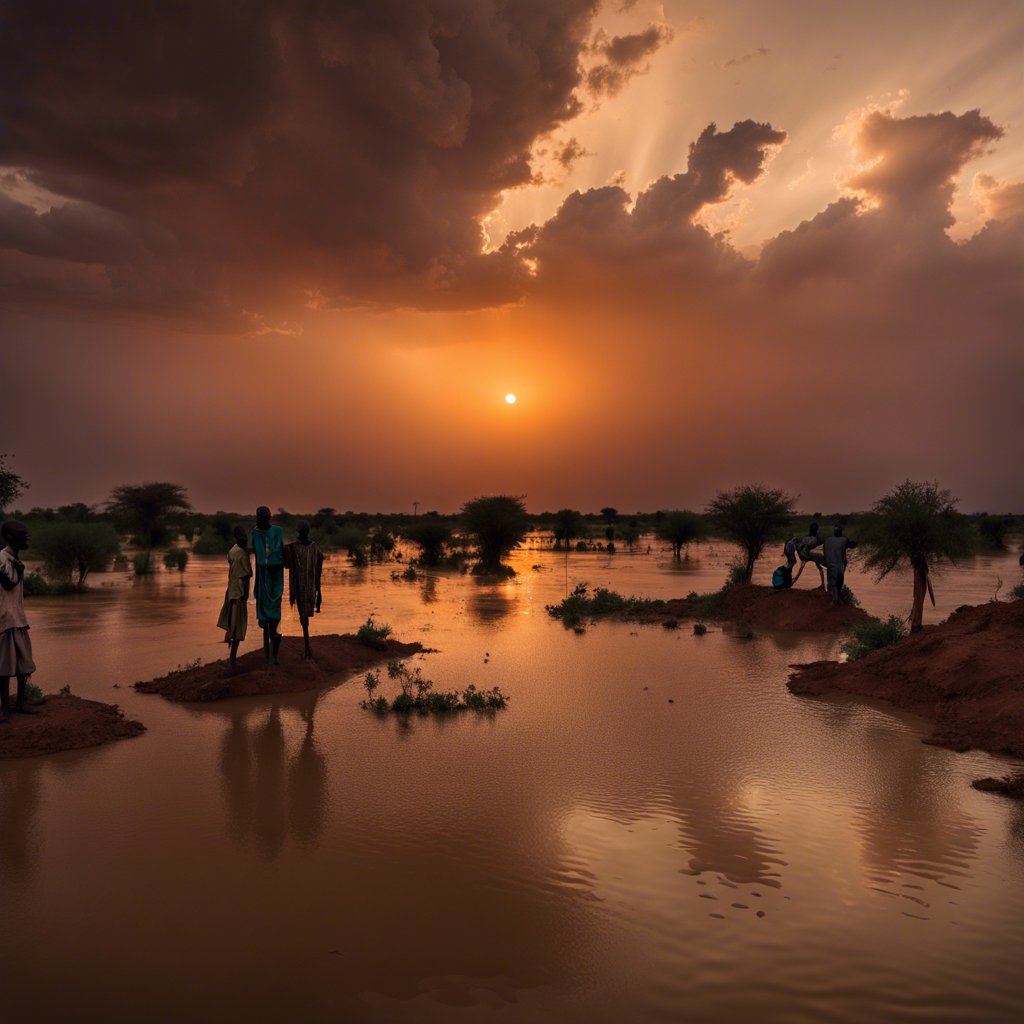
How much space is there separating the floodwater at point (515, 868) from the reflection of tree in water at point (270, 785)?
0.04m

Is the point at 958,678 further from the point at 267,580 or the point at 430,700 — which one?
the point at 267,580

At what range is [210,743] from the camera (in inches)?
316

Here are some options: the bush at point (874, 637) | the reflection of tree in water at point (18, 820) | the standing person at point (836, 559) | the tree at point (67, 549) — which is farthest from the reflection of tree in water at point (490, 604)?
the tree at point (67, 549)

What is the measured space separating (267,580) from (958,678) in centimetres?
1016

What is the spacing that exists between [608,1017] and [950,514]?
48.7 feet

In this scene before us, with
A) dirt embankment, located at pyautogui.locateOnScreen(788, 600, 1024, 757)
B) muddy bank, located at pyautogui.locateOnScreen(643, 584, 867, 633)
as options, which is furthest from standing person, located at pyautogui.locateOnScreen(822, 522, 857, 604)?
dirt embankment, located at pyautogui.locateOnScreen(788, 600, 1024, 757)

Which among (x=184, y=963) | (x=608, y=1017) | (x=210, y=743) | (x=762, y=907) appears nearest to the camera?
(x=608, y=1017)

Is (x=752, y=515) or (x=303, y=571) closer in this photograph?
(x=303, y=571)

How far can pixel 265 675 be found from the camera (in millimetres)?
10609

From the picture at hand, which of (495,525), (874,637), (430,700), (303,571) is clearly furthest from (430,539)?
(430,700)

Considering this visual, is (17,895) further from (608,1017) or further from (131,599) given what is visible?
(131,599)

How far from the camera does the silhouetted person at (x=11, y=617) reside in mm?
7592

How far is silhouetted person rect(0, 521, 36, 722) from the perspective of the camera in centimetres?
759

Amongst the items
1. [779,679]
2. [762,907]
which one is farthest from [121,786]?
[779,679]
